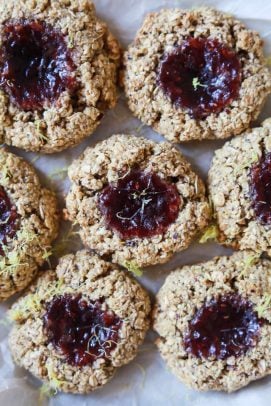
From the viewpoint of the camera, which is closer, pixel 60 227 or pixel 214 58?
pixel 214 58

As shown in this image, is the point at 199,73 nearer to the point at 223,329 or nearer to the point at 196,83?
the point at 196,83

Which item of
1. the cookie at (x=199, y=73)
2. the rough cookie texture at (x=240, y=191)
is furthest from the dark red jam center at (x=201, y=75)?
the rough cookie texture at (x=240, y=191)

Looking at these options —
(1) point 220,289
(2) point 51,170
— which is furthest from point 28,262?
(1) point 220,289

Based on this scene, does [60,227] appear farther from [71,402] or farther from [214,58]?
[214,58]

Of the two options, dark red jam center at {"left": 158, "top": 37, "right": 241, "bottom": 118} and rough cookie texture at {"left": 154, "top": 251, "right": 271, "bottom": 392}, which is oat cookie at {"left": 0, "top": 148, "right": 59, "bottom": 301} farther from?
dark red jam center at {"left": 158, "top": 37, "right": 241, "bottom": 118}

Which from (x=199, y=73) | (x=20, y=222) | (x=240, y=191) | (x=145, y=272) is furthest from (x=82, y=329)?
(x=199, y=73)

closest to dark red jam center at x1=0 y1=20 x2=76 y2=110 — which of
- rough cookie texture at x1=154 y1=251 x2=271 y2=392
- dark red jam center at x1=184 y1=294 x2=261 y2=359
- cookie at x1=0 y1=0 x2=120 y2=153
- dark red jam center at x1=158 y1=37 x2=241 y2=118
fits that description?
cookie at x1=0 y1=0 x2=120 y2=153
